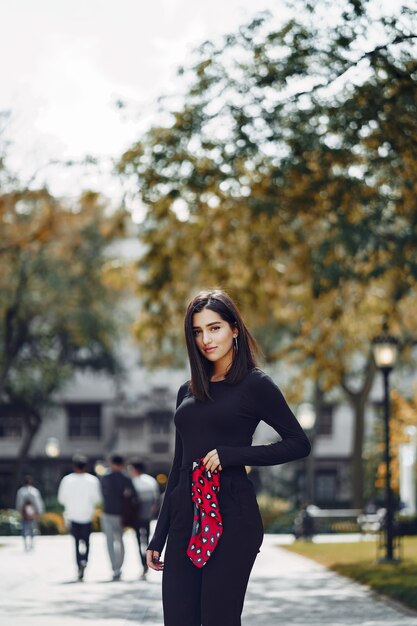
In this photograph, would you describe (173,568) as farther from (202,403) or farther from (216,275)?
(216,275)

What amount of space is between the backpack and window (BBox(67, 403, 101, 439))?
46.5m

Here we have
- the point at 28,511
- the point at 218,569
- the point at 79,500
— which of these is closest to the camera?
the point at 218,569

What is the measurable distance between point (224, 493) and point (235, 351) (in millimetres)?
620

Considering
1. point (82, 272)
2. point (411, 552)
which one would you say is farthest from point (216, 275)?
point (82, 272)

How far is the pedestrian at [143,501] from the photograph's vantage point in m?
21.2

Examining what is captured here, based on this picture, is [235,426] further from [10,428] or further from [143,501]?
[10,428]

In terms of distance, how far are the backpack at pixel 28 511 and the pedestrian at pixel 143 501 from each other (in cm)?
1207

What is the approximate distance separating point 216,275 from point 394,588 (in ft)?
21.0

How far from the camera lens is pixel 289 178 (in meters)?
20.1

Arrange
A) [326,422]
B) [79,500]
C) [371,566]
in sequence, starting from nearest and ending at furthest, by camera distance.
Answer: [79,500] < [371,566] < [326,422]

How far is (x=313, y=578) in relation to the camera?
70.2 feet

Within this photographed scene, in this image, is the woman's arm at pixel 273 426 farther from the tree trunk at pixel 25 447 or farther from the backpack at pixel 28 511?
the tree trunk at pixel 25 447

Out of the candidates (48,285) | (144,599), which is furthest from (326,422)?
(144,599)

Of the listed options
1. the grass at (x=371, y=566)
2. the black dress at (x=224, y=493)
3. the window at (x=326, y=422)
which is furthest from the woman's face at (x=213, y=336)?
the window at (x=326, y=422)
